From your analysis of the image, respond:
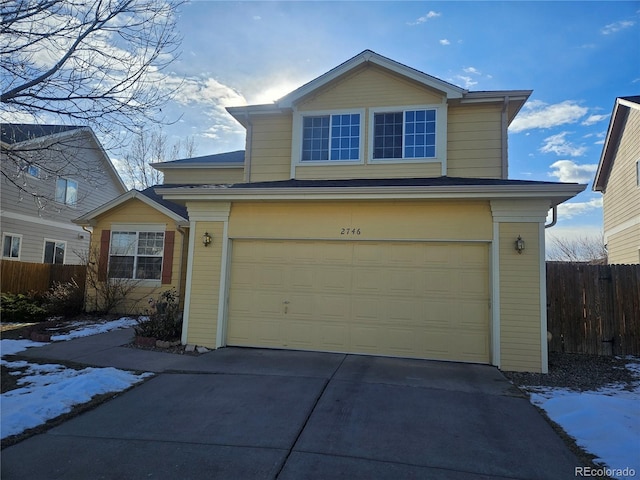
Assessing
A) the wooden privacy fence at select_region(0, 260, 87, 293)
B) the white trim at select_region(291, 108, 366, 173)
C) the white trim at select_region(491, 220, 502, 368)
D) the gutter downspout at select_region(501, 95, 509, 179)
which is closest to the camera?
the white trim at select_region(491, 220, 502, 368)

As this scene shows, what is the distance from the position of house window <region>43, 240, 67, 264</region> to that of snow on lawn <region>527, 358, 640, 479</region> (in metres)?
19.8

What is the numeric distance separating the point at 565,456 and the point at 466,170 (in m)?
6.72

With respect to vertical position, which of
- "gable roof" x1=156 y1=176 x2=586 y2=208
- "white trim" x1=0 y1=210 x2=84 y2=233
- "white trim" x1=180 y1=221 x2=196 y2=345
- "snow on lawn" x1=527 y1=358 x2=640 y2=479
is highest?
"white trim" x1=0 y1=210 x2=84 y2=233

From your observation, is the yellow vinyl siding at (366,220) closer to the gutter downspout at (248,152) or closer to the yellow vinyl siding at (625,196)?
the gutter downspout at (248,152)

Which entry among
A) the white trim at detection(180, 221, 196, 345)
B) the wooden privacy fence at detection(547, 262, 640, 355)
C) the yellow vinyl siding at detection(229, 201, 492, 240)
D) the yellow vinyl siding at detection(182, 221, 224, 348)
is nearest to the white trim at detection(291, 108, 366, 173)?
the yellow vinyl siding at detection(229, 201, 492, 240)

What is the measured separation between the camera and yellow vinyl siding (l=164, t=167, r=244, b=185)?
14.4m

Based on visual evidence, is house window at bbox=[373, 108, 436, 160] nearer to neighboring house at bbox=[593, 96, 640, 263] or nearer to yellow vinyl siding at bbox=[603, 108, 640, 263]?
neighboring house at bbox=[593, 96, 640, 263]

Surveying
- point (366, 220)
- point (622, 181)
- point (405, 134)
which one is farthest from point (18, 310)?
point (622, 181)

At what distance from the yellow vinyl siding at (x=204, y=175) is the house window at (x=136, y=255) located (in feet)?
9.17

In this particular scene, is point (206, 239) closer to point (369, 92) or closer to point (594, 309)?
point (369, 92)

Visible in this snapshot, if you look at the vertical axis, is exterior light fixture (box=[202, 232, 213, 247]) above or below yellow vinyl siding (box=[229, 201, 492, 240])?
below

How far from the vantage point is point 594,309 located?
8.67 meters

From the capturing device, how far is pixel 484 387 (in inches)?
239

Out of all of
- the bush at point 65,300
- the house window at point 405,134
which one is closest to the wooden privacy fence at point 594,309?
the house window at point 405,134
